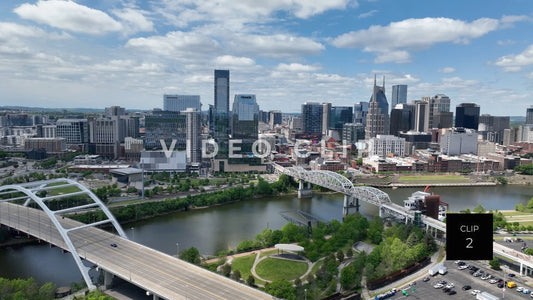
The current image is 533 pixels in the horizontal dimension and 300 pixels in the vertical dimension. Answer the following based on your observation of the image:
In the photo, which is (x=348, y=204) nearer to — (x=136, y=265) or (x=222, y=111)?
(x=136, y=265)

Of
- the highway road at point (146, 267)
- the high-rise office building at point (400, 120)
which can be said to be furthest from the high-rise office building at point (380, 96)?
the highway road at point (146, 267)

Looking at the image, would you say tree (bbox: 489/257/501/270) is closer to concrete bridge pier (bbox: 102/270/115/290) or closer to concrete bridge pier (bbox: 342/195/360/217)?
concrete bridge pier (bbox: 342/195/360/217)

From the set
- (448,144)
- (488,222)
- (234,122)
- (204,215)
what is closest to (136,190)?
(204,215)

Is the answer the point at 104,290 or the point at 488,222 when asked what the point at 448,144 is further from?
the point at 488,222

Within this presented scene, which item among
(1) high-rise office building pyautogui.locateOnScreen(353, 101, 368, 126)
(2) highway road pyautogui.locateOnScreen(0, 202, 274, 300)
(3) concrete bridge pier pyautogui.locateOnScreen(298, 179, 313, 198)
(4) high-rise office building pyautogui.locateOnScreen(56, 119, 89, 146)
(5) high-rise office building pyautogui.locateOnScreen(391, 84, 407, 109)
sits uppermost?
(5) high-rise office building pyautogui.locateOnScreen(391, 84, 407, 109)

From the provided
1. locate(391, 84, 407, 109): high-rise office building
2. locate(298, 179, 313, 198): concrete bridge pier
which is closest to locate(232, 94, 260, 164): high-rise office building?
locate(298, 179, 313, 198): concrete bridge pier

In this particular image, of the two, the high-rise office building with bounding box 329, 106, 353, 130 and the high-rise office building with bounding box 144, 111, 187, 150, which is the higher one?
the high-rise office building with bounding box 329, 106, 353, 130
